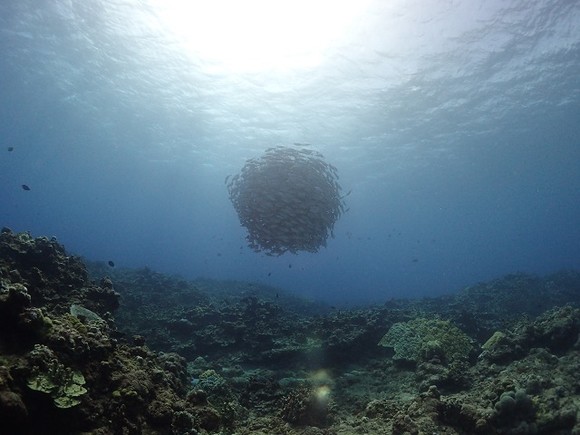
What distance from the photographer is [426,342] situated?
1215 cm

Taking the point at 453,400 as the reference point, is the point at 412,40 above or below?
above

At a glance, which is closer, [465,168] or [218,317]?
[218,317]

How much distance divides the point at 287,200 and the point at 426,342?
7.68m

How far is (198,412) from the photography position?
7.11m

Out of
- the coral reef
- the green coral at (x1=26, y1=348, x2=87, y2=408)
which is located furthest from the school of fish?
the green coral at (x1=26, y1=348, x2=87, y2=408)

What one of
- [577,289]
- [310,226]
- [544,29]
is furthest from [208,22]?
[577,289]

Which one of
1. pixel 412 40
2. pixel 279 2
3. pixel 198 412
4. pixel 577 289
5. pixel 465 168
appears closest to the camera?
pixel 198 412

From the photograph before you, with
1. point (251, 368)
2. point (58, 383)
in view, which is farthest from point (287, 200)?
point (58, 383)

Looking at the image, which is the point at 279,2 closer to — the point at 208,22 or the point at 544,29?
the point at 208,22

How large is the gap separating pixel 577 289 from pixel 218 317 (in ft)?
83.0

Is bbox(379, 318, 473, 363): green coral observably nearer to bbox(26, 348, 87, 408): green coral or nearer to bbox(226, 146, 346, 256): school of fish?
bbox(226, 146, 346, 256): school of fish

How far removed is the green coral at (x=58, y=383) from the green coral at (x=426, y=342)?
381 inches

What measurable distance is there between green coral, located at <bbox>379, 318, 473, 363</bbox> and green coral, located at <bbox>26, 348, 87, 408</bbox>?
9.68 meters

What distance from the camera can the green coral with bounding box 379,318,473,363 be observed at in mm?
11773
